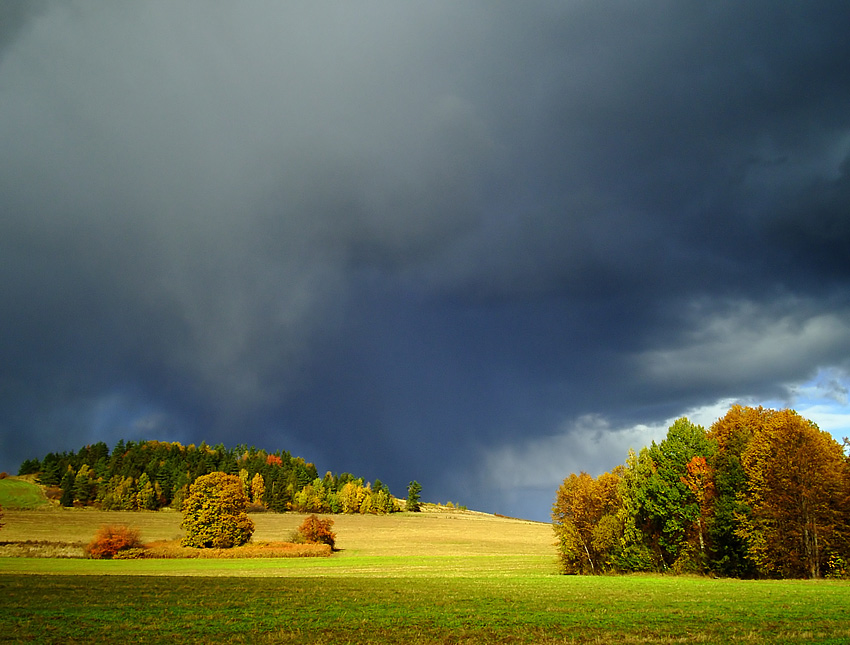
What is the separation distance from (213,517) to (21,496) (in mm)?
137642

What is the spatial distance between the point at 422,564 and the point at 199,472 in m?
152

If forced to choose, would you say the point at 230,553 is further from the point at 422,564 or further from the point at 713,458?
the point at 713,458

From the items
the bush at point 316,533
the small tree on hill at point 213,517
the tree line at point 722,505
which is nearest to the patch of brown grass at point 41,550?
the small tree on hill at point 213,517

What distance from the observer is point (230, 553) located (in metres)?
92.1

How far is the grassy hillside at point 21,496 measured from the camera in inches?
6624

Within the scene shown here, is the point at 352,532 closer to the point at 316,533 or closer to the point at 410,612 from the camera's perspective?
the point at 316,533

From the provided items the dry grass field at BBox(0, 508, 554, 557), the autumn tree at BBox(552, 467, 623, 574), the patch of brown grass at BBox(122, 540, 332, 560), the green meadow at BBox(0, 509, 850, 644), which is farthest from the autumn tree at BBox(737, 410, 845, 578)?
the patch of brown grass at BBox(122, 540, 332, 560)

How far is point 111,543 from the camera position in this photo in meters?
87.8

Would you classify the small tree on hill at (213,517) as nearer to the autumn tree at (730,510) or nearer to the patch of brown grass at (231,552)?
the patch of brown grass at (231,552)

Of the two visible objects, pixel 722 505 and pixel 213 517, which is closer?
pixel 722 505

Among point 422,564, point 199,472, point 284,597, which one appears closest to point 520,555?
point 422,564

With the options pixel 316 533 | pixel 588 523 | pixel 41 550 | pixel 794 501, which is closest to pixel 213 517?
pixel 316 533

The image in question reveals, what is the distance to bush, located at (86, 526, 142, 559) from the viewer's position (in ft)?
284

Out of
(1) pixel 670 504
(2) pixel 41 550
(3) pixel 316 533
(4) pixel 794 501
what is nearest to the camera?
(4) pixel 794 501
